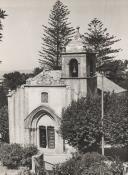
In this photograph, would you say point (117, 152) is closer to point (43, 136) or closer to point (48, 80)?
point (43, 136)

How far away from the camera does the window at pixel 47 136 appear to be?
2970cm

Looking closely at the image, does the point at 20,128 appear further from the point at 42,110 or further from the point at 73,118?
the point at 73,118

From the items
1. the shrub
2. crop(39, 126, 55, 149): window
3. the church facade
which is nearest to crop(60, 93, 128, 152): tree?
the church facade

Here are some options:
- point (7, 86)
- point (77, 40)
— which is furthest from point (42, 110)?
point (7, 86)

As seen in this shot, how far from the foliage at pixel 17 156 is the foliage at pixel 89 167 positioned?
15.9ft

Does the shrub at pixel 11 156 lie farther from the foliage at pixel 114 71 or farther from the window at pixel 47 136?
the foliage at pixel 114 71

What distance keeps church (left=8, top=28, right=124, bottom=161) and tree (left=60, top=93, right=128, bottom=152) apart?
1803 mm

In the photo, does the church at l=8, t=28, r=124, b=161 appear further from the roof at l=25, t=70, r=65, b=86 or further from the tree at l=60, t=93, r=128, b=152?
the tree at l=60, t=93, r=128, b=152

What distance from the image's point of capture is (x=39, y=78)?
Answer: 2888 cm

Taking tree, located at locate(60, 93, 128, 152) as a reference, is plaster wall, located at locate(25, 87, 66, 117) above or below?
above

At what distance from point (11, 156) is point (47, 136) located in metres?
4.93

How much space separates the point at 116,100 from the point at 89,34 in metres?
29.2

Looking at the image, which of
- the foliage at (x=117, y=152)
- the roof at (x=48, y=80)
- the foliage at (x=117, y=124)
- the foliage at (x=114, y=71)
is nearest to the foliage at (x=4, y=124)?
the roof at (x=48, y=80)

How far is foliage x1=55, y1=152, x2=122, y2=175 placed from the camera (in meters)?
20.1
